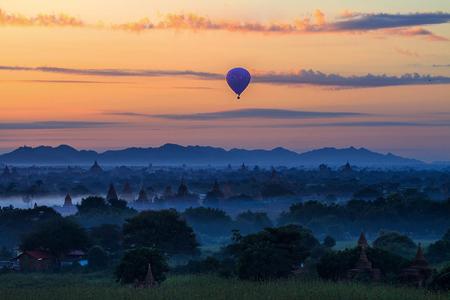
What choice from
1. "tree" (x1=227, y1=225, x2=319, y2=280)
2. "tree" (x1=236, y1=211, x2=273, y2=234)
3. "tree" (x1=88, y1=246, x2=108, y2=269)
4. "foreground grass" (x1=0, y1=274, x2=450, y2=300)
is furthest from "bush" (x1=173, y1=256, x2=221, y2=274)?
"tree" (x1=236, y1=211, x2=273, y2=234)

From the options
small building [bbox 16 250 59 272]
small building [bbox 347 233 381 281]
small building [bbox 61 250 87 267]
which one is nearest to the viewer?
small building [bbox 347 233 381 281]

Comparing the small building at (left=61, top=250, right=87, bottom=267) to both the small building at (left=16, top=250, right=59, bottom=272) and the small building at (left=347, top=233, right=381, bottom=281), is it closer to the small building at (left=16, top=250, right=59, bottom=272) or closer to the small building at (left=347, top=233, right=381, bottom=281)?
the small building at (left=16, top=250, right=59, bottom=272)

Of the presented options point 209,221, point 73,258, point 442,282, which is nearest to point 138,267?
point 442,282

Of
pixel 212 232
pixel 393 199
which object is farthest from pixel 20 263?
pixel 393 199

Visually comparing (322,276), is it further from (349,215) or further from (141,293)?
(349,215)

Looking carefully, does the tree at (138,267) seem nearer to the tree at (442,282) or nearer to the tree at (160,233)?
the tree at (442,282)
